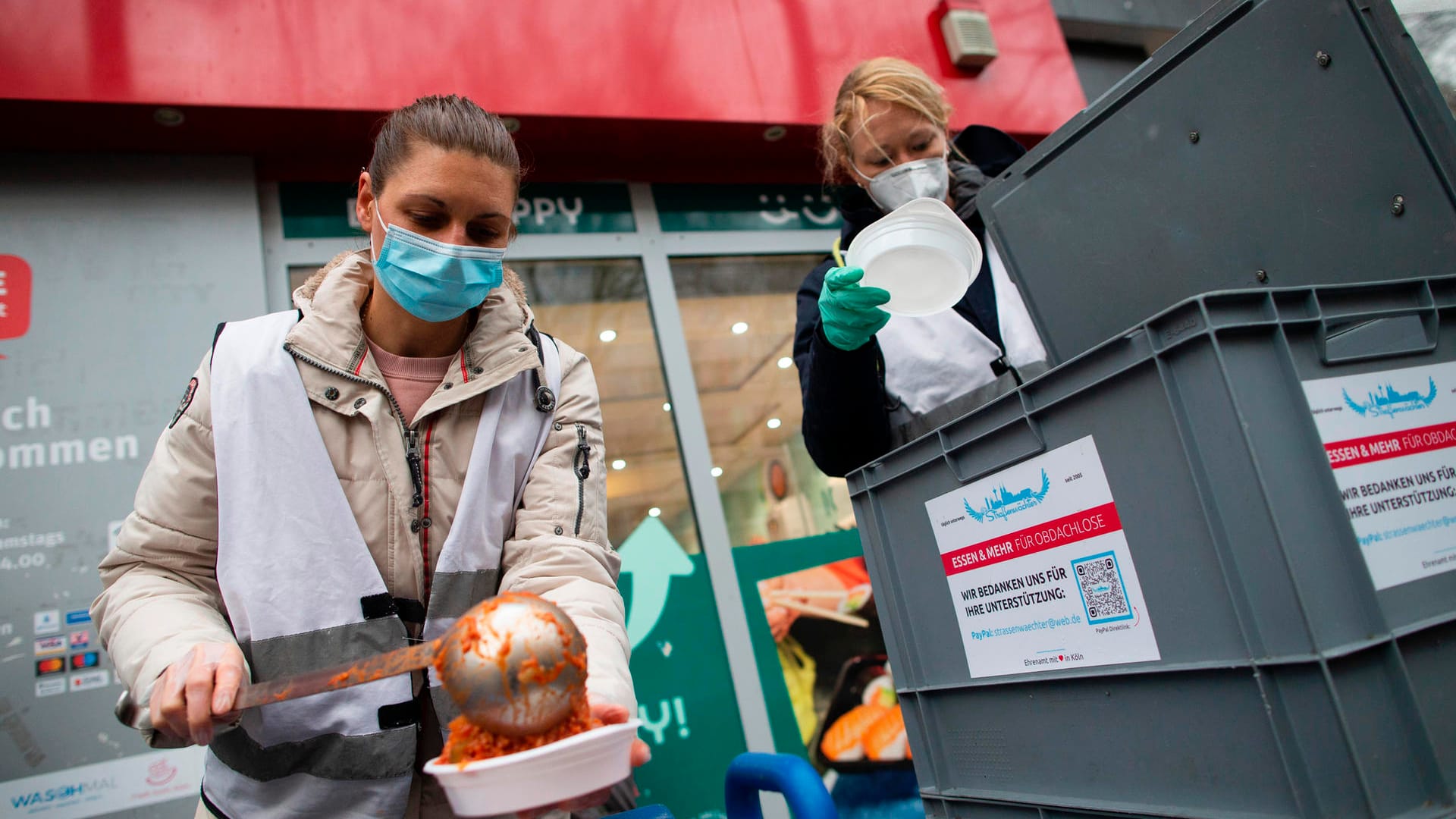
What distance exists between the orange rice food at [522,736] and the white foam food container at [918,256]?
3.11 ft

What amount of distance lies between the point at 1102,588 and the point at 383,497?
122cm

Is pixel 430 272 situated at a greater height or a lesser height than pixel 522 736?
greater

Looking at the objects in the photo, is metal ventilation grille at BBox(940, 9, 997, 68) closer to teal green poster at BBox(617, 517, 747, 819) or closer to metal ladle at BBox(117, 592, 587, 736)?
teal green poster at BBox(617, 517, 747, 819)

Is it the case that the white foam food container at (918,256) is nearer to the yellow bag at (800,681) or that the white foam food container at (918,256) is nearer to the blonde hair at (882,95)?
the blonde hair at (882,95)

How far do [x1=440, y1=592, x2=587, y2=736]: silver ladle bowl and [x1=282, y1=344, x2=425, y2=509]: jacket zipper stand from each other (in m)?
0.56

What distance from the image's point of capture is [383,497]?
159cm

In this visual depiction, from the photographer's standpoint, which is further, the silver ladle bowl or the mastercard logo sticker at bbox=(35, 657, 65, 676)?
the mastercard logo sticker at bbox=(35, 657, 65, 676)

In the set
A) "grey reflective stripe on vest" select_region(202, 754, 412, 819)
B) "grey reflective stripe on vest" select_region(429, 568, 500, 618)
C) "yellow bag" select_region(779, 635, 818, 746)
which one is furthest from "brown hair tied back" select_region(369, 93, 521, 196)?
"yellow bag" select_region(779, 635, 818, 746)

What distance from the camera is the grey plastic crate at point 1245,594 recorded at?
958 millimetres

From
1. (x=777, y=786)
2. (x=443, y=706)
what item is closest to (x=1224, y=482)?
(x=777, y=786)

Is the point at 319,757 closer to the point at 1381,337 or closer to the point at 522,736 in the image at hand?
the point at 522,736

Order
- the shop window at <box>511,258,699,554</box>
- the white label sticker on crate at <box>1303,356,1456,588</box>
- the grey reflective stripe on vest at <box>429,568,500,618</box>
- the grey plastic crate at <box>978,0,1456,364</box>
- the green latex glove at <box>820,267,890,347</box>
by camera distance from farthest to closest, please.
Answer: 1. the shop window at <box>511,258,699,554</box>
2. the green latex glove at <box>820,267,890,347</box>
3. the grey reflective stripe on vest at <box>429,568,500,618</box>
4. the grey plastic crate at <box>978,0,1456,364</box>
5. the white label sticker on crate at <box>1303,356,1456,588</box>

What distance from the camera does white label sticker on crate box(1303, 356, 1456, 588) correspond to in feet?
3.35

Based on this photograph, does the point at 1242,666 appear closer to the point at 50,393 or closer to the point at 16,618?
the point at 16,618
